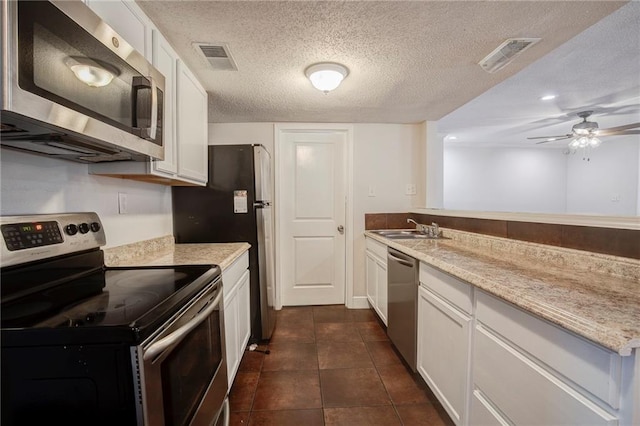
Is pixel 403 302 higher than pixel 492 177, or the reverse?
pixel 492 177

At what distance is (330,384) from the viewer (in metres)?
1.76

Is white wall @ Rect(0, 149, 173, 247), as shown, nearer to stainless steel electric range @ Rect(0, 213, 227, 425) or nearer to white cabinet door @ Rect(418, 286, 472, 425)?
stainless steel electric range @ Rect(0, 213, 227, 425)

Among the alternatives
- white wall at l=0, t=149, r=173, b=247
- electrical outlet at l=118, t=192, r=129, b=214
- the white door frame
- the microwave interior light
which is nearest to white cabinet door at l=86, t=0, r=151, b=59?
the microwave interior light

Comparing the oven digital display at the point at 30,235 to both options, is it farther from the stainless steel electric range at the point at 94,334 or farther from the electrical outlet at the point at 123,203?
the electrical outlet at the point at 123,203

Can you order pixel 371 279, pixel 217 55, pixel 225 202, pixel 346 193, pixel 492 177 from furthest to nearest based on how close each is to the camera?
pixel 492 177 < pixel 346 193 < pixel 371 279 < pixel 225 202 < pixel 217 55

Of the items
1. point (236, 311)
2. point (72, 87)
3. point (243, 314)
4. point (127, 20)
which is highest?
point (127, 20)

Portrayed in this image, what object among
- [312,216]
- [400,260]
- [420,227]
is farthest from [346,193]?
[400,260]

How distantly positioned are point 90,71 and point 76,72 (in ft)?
0.20

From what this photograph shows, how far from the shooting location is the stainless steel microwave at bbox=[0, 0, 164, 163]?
0.60 meters

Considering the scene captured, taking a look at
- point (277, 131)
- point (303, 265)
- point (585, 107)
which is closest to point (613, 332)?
point (303, 265)

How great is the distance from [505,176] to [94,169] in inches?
252

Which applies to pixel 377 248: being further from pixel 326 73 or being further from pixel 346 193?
pixel 326 73

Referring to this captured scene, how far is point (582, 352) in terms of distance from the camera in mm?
729

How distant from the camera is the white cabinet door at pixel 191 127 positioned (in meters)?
1.58
